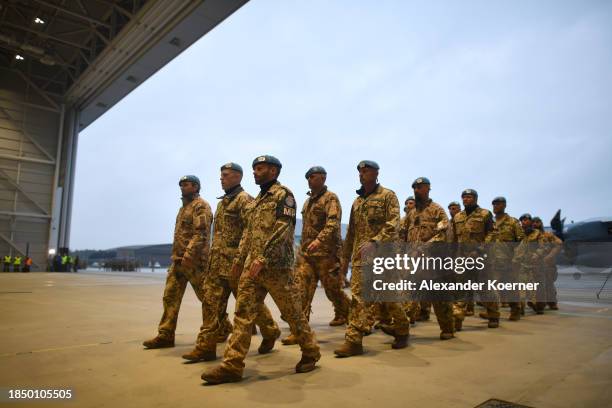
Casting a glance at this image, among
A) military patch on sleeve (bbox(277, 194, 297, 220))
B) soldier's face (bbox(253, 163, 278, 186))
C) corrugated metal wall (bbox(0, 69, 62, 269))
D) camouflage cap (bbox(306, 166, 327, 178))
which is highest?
corrugated metal wall (bbox(0, 69, 62, 269))

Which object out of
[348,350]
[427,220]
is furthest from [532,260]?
[348,350]

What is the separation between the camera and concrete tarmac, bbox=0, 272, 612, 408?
8.75 ft

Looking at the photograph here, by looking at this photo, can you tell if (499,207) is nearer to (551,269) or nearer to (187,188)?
(551,269)

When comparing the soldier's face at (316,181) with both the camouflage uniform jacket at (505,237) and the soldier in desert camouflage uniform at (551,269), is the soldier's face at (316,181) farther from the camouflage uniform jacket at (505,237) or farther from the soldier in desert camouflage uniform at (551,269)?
the soldier in desert camouflage uniform at (551,269)

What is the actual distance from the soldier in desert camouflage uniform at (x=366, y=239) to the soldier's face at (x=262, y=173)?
Result: 1.28m

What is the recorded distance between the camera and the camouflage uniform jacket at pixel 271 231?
3.29 m

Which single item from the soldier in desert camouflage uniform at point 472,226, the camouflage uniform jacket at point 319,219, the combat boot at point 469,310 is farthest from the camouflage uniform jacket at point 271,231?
the combat boot at point 469,310

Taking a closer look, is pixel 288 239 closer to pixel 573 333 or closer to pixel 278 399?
pixel 278 399

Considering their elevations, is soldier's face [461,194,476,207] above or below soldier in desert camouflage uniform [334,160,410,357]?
above

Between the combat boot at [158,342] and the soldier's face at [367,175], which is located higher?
the soldier's face at [367,175]

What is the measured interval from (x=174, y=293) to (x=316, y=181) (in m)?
2.35

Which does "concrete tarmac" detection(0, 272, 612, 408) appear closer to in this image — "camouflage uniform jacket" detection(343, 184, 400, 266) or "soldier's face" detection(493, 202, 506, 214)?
"camouflage uniform jacket" detection(343, 184, 400, 266)

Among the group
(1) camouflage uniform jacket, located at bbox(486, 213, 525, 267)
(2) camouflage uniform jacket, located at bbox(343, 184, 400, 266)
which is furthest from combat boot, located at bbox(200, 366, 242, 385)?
(1) camouflage uniform jacket, located at bbox(486, 213, 525, 267)

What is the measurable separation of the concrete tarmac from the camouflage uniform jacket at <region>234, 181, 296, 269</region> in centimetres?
95
